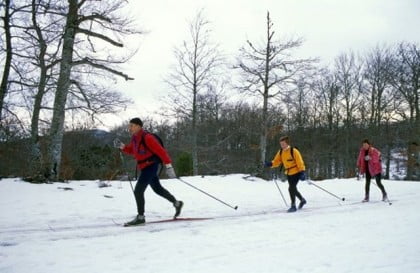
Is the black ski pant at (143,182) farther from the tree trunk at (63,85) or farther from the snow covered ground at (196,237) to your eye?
the tree trunk at (63,85)

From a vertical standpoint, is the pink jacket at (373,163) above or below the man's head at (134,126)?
below

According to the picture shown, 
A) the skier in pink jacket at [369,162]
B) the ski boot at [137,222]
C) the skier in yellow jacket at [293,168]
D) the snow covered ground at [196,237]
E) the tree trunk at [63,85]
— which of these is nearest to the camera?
the snow covered ground at [196,237]

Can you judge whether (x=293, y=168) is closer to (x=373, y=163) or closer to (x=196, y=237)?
(x=373, y=163)

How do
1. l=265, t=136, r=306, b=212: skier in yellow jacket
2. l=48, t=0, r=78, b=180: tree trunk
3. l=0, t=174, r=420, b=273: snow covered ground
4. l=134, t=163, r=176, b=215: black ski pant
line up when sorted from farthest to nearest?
l=48, t=0, r=78, b=180: tree trunk, l=265, t=136, r=306, b=212: skier in yellow jacket, l=134, t=163, r=176, b=215: black ski pant, l=0, t=174, r=420, b=273: snow covered ground

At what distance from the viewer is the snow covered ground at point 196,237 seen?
171 inches

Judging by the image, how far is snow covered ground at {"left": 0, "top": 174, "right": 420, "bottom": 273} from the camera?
4344 mm

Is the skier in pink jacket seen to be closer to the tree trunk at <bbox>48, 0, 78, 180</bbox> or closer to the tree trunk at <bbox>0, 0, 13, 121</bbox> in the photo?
the tree trunk at <bbox>48, 0, 78, 180</bbox>

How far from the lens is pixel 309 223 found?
695 centimetres

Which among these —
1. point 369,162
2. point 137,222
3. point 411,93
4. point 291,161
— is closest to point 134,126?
point 137,222

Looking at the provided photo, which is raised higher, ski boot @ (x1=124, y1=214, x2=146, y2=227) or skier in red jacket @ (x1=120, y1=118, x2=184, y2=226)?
skier in red jacket @ (x1=120, y1=118, x2=184, y2=226)

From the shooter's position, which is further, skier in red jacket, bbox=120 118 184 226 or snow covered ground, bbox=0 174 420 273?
skier in red jacket, bbox=120 118 184 226

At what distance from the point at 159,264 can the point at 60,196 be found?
20.5 feet

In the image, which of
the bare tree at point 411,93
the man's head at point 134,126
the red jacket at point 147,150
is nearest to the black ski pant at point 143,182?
the red jacket at point 147,150

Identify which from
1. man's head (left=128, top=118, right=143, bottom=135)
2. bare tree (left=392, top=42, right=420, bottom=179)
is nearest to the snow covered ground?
man's head (left=128, top=118, right=143, bottom=135)
